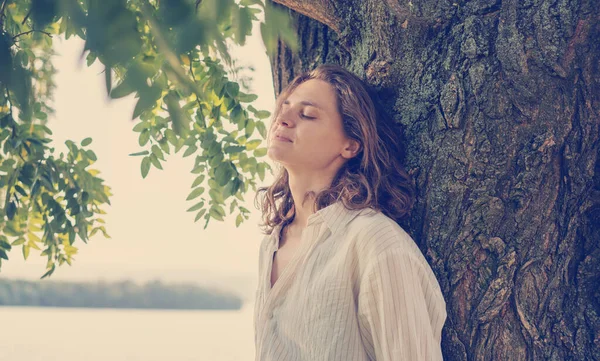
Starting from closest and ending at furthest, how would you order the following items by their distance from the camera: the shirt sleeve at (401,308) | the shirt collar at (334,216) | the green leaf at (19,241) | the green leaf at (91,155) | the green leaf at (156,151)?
1. the shirt sleeve at (401,308)
2. the shirt collar at (334,216)
3. the green leaf at (156,151)
4. the green leaf at (91,155)
5. the green leaf at (19,241)

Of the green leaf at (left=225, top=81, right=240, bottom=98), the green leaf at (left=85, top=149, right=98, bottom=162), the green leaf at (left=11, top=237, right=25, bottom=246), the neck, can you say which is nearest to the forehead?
the neck

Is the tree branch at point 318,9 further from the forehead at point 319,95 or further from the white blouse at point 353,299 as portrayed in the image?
the white blouse at point 353,299

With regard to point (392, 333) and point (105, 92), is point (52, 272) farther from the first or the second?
point (105, 92)

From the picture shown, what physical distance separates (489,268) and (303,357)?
0.57m

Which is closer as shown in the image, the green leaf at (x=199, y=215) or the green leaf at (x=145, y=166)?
the green leaf at (x=145, y=166)

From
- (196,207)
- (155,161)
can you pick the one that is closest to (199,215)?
(196,207)

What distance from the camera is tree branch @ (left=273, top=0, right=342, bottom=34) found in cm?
202

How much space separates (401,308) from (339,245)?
0.93 ft

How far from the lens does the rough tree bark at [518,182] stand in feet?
5.50

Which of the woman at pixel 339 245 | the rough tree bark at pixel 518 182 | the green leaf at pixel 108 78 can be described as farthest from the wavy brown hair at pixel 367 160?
the green leaf at pixel 108 78

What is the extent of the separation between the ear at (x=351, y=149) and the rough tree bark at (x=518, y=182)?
0.94ft

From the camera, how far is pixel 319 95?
2016 millimetres

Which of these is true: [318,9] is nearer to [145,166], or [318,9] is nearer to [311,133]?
[311,133]

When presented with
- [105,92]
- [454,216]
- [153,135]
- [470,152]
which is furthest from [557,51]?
[153,135]
